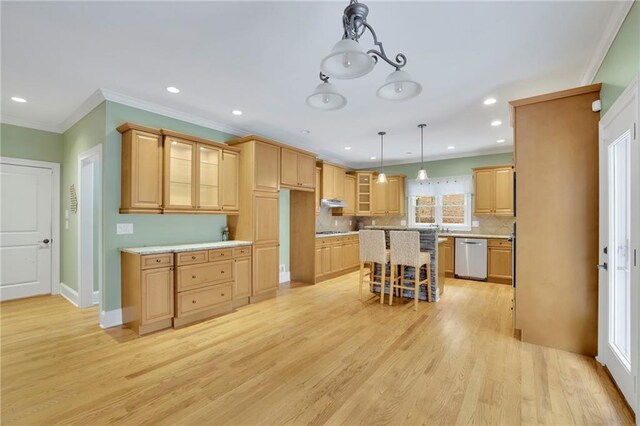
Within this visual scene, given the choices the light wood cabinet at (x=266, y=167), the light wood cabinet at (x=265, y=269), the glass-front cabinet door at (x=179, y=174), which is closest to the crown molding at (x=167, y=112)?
the glass-front cabinet door at (x=179, y=174)

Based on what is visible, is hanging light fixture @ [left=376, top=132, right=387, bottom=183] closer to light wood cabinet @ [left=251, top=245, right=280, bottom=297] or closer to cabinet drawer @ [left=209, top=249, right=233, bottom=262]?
light wood cabinet @ [left=251, top=245, right=280, bottom=297]

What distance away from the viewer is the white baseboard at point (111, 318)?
3482 mm

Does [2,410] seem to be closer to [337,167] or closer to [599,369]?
[599,369]

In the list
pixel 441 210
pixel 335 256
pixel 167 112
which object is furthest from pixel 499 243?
pixel 167 112

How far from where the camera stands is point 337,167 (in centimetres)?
670

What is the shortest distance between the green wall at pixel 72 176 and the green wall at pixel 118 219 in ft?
0.72

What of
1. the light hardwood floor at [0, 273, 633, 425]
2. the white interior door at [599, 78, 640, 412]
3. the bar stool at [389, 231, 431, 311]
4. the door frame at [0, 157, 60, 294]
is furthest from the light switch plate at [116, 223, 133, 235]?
the white interior door at [599, 78, 640, 412]

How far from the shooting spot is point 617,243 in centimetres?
239

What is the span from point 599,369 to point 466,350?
1.02 meters

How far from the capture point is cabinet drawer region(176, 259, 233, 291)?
3535 mm

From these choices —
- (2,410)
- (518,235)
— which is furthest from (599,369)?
(2,410)

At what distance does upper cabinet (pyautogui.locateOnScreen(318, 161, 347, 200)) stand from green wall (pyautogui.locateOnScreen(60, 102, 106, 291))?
384 cm

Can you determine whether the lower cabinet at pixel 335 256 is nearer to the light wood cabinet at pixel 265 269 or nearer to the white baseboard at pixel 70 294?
the light wood cabinet at pixel 265 269

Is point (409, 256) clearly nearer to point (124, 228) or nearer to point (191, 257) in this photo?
point (191, 257)
